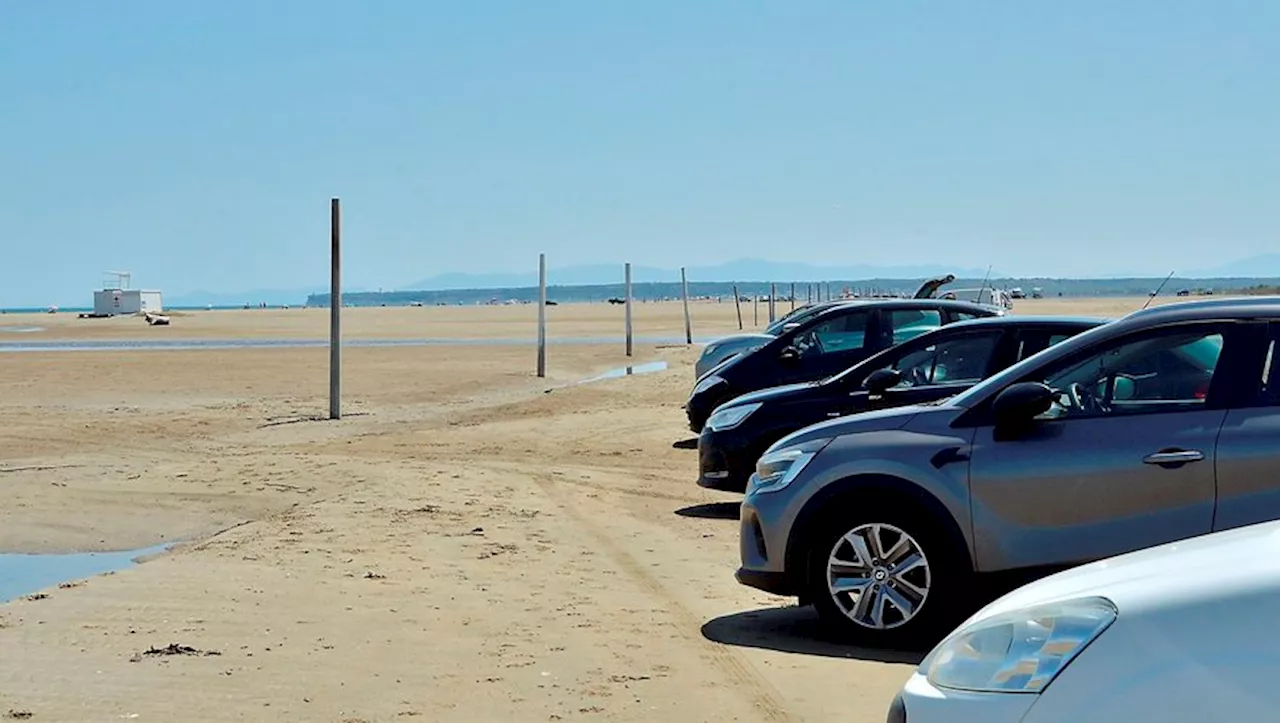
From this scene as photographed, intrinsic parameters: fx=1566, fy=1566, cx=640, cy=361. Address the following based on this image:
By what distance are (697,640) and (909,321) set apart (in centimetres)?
803

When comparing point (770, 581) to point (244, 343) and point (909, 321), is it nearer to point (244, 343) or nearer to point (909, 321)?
point (909, 321)

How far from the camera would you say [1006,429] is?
7617 mm

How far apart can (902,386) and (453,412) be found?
13.4 meters

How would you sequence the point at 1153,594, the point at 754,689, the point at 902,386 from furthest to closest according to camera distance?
1. the point at 902,386
2. the point at 754,689
3. the point at 1153,594

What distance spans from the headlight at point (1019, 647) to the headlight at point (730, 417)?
25.6 feet

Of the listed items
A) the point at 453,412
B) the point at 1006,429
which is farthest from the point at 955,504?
the point at 453,412

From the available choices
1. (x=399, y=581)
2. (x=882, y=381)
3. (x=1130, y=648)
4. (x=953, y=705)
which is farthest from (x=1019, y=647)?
(x=882, y=381)

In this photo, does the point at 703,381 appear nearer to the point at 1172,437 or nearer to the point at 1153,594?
the point at 1172,437

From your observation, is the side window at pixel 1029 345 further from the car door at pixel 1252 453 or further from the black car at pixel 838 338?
the black car at pixel 838 338

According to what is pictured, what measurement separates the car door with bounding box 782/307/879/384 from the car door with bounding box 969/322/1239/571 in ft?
25.4

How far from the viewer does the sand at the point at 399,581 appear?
7000 millimetres

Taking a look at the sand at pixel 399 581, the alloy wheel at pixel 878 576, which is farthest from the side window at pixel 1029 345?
the alloy wheel at pixel 878 576

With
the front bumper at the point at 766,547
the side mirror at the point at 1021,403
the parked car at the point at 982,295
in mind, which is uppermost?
the parked car at the point at 982,295

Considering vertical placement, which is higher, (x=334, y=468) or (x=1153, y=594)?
(x=1153, y=594)
